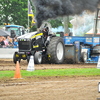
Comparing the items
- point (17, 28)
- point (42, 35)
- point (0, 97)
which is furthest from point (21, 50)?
point (17, 28)

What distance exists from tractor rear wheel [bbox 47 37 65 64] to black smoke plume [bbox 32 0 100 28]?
117 centimetres

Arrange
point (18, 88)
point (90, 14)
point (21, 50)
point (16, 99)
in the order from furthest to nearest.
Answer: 1. point (90, 14)
2. point (21, 50)
3. point (18, 88)
4. point (16, 99)

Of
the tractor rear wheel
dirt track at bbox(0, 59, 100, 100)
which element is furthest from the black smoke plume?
dirt track at bbox(0, 59, 100, 100)

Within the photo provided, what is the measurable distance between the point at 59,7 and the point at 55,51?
268 centimetres

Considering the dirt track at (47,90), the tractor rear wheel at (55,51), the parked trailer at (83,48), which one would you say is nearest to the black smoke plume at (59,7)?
the tractor rear wheel at (55,51)

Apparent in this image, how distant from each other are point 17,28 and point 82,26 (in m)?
10.5

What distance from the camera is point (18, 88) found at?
24.1 ft

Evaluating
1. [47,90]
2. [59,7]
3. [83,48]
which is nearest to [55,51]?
[83,48]

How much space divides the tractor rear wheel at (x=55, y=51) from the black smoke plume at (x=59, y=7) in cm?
117

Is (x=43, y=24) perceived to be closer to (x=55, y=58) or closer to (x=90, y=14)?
(x=55, y=58)

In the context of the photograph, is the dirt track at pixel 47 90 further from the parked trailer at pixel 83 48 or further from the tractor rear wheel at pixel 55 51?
the parked trailer at pixel 83 48

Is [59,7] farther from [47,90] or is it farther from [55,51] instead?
[47,90]

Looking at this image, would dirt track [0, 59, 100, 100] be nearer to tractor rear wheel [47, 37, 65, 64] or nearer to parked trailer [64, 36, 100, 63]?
tractor rear wheel [47, 37, 65, 64]

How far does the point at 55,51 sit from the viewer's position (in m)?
13.8
